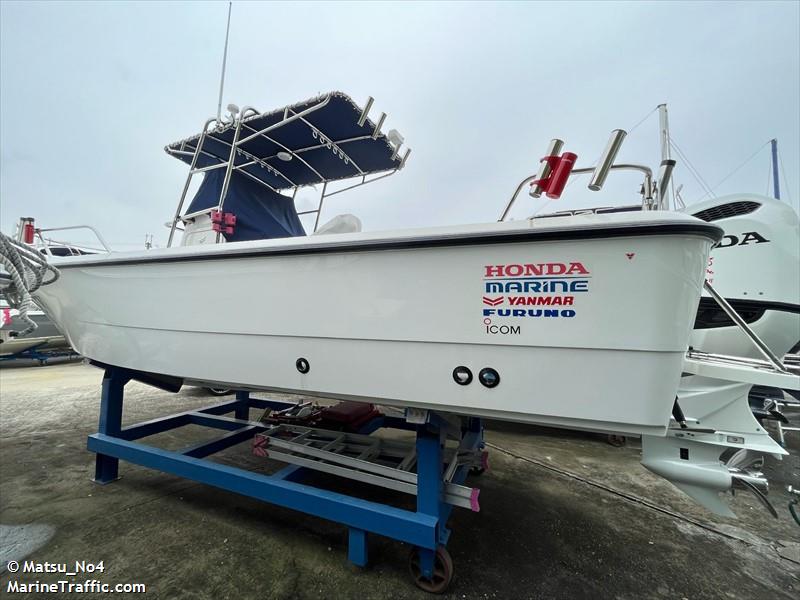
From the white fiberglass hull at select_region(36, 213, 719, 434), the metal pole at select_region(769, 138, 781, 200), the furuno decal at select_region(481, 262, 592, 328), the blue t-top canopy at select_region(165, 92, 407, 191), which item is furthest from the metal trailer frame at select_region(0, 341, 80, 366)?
the metal pole at select_region(769, 138, 781, 200)

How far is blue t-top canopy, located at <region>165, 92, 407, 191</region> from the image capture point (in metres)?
2.31

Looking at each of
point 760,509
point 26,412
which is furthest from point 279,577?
point 26,412

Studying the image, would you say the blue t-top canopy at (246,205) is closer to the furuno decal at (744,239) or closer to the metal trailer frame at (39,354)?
the furuno decal at (744,239)

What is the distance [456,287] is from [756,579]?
6.92ft

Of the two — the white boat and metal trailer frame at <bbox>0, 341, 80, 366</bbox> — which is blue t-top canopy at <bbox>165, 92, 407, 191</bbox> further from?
metal trailer frame at <bbox>0, 341, 80, 366</bbox>

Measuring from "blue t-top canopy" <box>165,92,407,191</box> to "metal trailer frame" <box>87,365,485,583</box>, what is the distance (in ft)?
5.89

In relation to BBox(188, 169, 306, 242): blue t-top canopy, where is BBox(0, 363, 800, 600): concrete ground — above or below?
below

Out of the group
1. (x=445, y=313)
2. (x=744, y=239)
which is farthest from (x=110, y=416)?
(x=744, y=239)

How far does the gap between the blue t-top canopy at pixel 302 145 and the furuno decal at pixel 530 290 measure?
57.4 inches

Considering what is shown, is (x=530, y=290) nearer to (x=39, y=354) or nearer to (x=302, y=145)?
(x=302, y=145)

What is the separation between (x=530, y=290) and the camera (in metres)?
1.30

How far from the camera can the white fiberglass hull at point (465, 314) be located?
121 centimetres

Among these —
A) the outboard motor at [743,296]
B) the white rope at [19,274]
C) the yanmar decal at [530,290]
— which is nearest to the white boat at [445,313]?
the yanmar decal at [530,290]

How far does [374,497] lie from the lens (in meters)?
2.50
